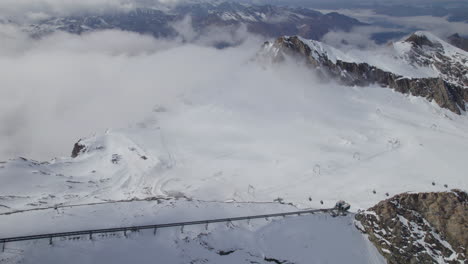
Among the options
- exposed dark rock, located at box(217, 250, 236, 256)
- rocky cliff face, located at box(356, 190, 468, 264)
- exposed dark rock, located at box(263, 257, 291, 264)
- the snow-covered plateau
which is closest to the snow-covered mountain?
the snow-covered plateau

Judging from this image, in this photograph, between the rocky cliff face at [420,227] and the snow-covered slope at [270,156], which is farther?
the snow-covered slope at [270,156]

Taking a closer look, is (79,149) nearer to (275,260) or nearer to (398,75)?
(275,260)

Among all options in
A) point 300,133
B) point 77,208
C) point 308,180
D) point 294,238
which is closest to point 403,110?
point 300,133

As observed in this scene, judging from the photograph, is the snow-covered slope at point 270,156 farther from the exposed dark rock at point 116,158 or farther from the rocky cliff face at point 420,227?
the rocky cliff face at point 420,227

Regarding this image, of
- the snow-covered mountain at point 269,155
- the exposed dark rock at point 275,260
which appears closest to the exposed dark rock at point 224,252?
the exposed dark rock at point 275,260

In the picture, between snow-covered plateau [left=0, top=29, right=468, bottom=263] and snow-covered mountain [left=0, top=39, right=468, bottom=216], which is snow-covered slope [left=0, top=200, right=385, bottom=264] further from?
snow-covered mountain [left=0, top=39, right=468, bottom=216]

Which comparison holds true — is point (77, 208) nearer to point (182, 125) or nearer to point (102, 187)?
point (102, 187)
